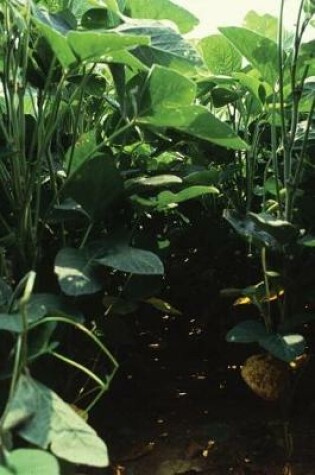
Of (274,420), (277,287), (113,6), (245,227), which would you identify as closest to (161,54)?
(113,6)

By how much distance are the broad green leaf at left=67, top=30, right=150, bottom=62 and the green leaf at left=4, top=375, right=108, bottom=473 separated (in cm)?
36

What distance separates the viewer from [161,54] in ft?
2.63

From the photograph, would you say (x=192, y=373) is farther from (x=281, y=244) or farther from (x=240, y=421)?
(x=281, y=244)

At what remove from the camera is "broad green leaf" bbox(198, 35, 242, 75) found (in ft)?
3.40

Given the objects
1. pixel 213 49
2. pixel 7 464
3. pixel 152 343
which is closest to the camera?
pixel 7 464

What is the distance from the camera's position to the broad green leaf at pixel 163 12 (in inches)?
34.9

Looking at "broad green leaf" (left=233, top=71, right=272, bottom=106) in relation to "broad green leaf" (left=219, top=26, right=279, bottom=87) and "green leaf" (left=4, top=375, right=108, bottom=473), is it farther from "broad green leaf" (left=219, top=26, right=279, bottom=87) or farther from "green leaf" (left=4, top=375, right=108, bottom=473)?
"green leaf" (left=4, top=375, right=108, bottom=473)

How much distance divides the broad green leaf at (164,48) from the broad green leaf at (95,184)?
0.51ft

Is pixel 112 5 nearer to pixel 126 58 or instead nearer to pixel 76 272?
pixel 126 58

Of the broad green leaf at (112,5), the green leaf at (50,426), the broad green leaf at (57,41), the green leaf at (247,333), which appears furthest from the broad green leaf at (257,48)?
the green leaf at (50,426)

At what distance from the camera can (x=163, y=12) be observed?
0.89 meters

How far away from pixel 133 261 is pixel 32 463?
304 mm

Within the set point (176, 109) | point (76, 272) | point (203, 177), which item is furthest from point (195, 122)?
point (76, 272)

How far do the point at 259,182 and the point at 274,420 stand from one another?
18.1 inches
